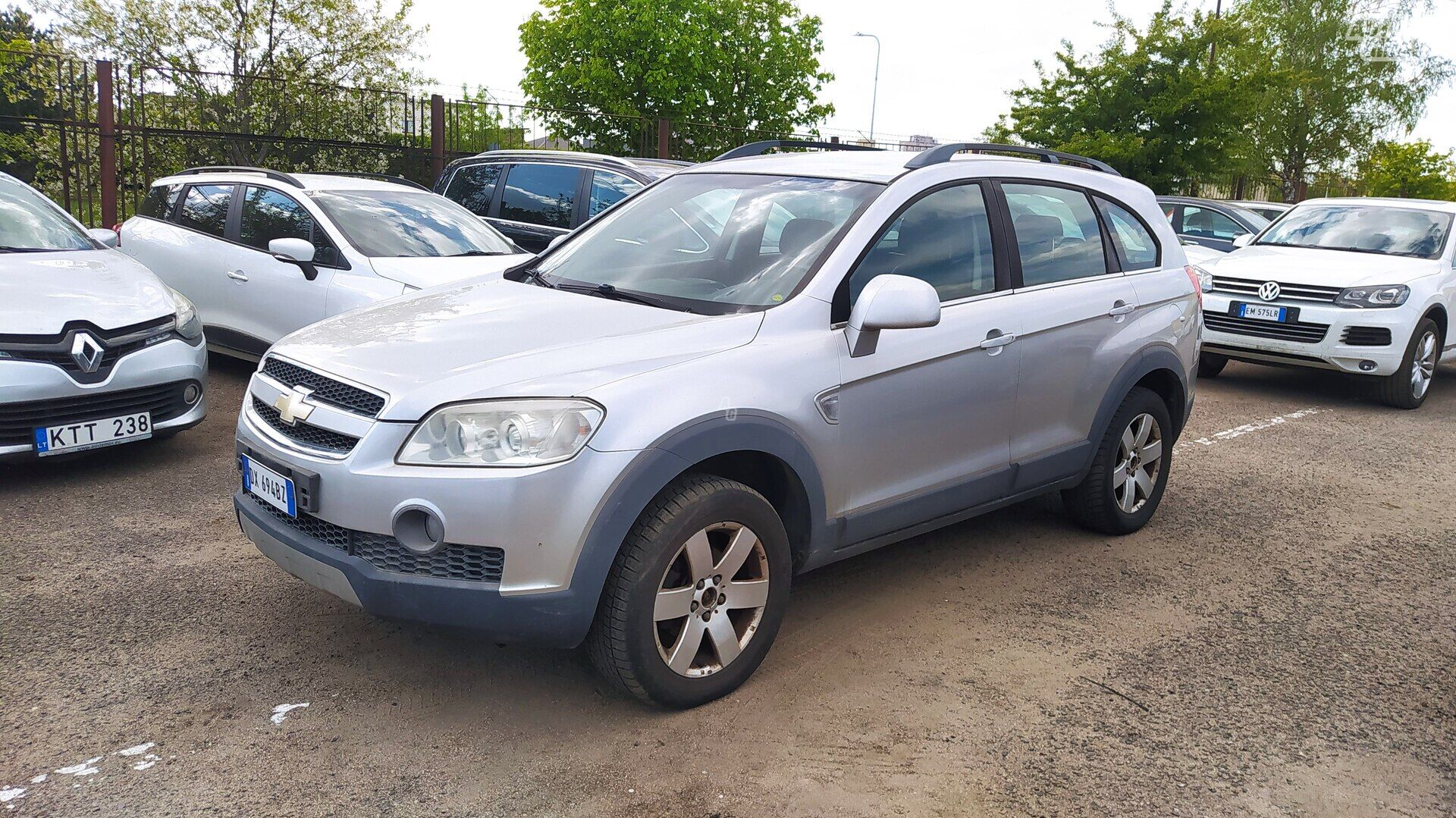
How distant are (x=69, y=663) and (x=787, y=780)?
7.61ft

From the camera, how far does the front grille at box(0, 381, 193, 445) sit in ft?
16.8

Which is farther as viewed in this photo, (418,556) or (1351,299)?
(1351,299)

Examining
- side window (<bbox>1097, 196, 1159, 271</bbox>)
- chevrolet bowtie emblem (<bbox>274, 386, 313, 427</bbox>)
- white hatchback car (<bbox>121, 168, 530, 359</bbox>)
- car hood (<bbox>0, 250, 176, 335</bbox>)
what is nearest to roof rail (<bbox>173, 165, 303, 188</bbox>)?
white hatchback car (<bbox>121, 168, 530, 359</bbox>)

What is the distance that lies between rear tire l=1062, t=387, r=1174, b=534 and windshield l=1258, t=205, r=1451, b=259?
220 inches

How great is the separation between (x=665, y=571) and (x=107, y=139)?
1166 cm

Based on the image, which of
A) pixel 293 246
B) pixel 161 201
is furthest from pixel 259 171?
pixel 293 246

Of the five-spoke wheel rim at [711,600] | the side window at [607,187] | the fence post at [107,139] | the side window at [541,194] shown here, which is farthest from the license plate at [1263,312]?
the fence post at [107,139]

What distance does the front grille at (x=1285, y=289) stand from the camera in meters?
8.73

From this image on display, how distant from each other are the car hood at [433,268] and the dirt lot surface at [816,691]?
195 cm

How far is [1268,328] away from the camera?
354 inches

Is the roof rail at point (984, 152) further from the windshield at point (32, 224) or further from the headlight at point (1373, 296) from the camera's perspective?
the windshield at point (32, 224)

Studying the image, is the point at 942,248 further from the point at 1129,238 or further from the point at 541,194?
the point at 541,194

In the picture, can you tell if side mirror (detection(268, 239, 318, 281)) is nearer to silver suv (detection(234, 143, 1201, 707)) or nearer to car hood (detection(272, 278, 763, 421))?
silver suv (detection(234, 143, 1201, 707))

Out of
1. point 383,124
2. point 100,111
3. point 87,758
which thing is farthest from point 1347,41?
point 87,758
